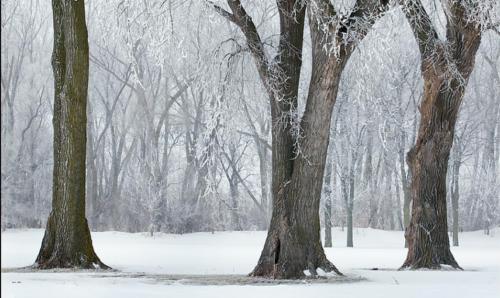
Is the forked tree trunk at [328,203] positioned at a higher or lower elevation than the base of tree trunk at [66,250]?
higher

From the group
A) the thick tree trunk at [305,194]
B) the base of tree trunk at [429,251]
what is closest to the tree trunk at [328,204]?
the base of tree trunk at [429,251]

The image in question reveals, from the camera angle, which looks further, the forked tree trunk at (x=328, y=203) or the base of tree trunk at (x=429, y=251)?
the forked tree trunk at (x=328, y=203)

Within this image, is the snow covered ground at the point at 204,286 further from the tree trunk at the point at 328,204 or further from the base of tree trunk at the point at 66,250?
the tree trunk at the point at 328,204

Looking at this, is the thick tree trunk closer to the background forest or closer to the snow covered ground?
the snow covered ground

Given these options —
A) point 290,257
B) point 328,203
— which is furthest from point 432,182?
point 328,203

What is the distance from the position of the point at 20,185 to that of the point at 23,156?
3.56 m

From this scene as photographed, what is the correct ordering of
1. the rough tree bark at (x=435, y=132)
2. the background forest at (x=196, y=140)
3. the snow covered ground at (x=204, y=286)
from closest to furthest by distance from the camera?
the snow covered ground at (x=204, y=286), the rough tree bark at (x=435, y=132), the background forest at (x=196, y=140)

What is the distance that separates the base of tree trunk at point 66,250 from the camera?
1299cm

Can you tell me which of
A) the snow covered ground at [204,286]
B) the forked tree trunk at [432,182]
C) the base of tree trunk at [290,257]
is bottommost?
the snow covered ground at [204,286]

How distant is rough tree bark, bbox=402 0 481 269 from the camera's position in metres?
13.6

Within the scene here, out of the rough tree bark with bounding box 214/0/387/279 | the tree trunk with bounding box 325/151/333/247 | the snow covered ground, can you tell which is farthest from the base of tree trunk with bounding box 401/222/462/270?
the tree trunk with bounding box 325/151/333/247

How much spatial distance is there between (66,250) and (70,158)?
5.34 ft

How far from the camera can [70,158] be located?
13.4 metres

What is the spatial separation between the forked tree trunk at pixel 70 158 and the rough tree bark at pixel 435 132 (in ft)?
19.3
